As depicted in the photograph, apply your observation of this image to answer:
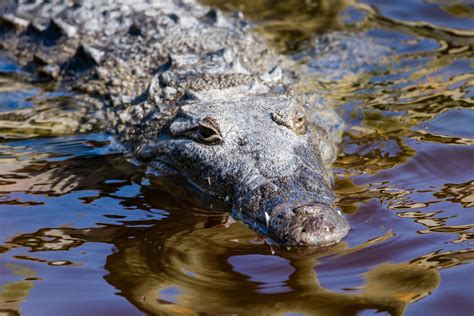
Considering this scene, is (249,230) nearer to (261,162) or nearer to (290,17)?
(261,162)

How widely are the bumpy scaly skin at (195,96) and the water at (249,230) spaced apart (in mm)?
169

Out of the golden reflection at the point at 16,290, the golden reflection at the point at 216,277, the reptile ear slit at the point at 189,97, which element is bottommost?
the golden reflection at the point at 16,290

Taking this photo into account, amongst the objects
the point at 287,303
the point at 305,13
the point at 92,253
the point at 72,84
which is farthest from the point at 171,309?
the point at 305,13

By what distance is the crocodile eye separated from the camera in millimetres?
5004

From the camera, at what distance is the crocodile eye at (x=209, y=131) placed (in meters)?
5.00

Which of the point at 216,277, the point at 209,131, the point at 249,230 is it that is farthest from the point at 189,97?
the point at 216,277

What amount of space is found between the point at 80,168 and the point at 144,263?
5.88 ft

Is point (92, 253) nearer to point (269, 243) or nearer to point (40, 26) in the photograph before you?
point (269, 243)

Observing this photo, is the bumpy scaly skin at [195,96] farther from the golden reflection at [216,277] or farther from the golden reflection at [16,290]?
the golden reflection at [16,290]

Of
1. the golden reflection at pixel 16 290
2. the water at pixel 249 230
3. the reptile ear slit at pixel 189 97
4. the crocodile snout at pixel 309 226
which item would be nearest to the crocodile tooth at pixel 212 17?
the water at pixel 249 230

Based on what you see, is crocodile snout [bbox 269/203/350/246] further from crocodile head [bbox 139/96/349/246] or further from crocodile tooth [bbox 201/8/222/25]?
crocodile tooth [bbox 201/8/222/25]

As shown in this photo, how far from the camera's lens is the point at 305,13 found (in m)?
9.06

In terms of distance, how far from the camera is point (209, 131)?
5051mm

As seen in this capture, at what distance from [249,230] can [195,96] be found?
5.08 feet
